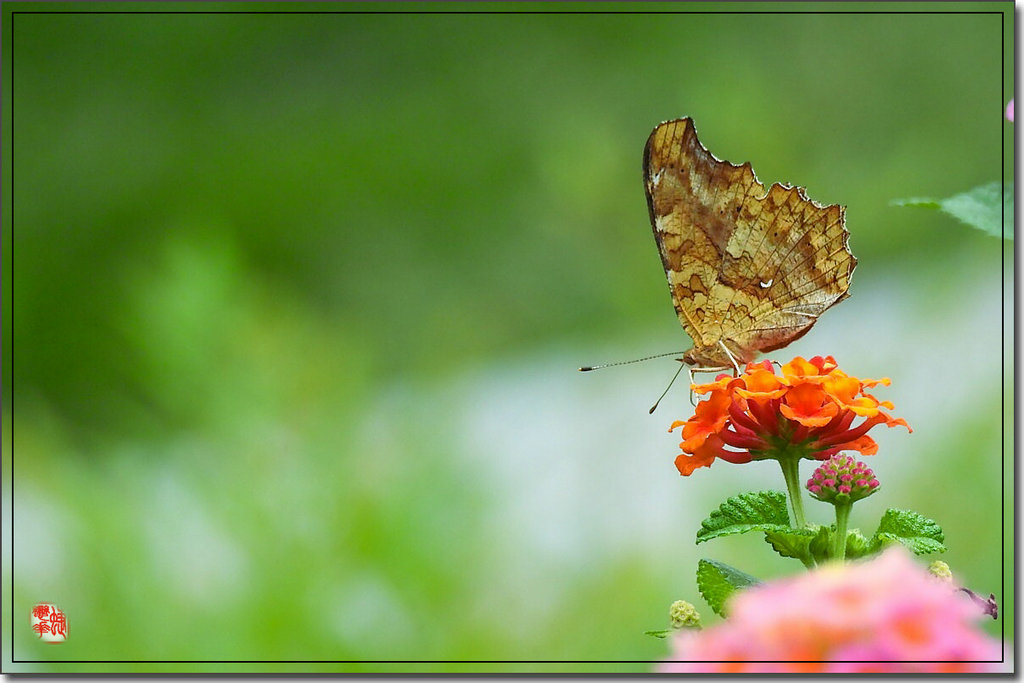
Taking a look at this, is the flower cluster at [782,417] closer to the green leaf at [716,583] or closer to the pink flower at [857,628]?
the green leaf at [716,583]

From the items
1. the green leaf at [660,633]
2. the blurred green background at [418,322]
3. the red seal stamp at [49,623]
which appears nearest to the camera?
the green leaf at [660,633]

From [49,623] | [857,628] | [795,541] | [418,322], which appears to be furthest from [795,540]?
[418,322]

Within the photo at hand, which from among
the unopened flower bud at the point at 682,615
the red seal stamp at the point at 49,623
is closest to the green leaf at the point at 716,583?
the unopened flower bud at the point at 682,615

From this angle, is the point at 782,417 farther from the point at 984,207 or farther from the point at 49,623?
the point at 49,623

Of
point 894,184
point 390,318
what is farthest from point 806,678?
point 390,318

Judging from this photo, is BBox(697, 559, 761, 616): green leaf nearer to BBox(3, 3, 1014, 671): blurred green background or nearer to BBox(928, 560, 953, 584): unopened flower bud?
BBox(928, 560, 953, 584): unopened flower bud
